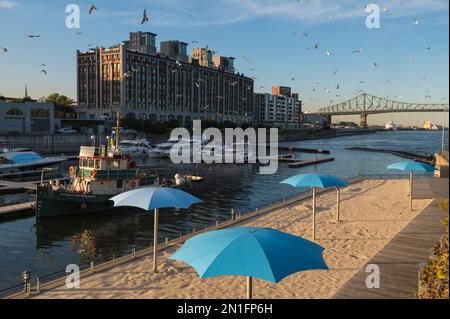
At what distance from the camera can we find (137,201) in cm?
1588

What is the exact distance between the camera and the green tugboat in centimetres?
3106

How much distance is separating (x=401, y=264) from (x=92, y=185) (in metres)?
25.1

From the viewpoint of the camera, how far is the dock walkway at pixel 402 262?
462 inches

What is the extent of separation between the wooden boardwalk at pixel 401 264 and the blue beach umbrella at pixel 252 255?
3.47m

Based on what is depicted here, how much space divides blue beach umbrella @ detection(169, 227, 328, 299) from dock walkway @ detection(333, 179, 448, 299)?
3.55 metres

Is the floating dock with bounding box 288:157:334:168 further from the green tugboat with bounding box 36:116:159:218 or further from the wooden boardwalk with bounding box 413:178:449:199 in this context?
the green tugboat with bounding box 36:116:159:218

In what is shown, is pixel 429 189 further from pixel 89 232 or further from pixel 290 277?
pixel 89 232

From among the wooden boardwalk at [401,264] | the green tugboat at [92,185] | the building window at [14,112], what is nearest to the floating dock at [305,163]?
the green tugboat at [92,185]

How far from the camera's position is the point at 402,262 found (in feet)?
47.8

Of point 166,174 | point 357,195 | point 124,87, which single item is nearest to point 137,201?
point 357,195

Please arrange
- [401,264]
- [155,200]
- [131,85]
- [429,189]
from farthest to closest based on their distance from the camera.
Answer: [131,85], [429,189], [155,200], [401,264]

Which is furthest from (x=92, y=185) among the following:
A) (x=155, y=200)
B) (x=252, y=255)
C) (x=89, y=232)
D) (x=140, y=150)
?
(x=140, y=150)

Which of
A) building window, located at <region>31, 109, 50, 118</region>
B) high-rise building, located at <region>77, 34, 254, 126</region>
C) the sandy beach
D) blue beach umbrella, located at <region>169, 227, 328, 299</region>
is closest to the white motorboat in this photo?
building window, located at <region>31, 109, 50, 118</region>
